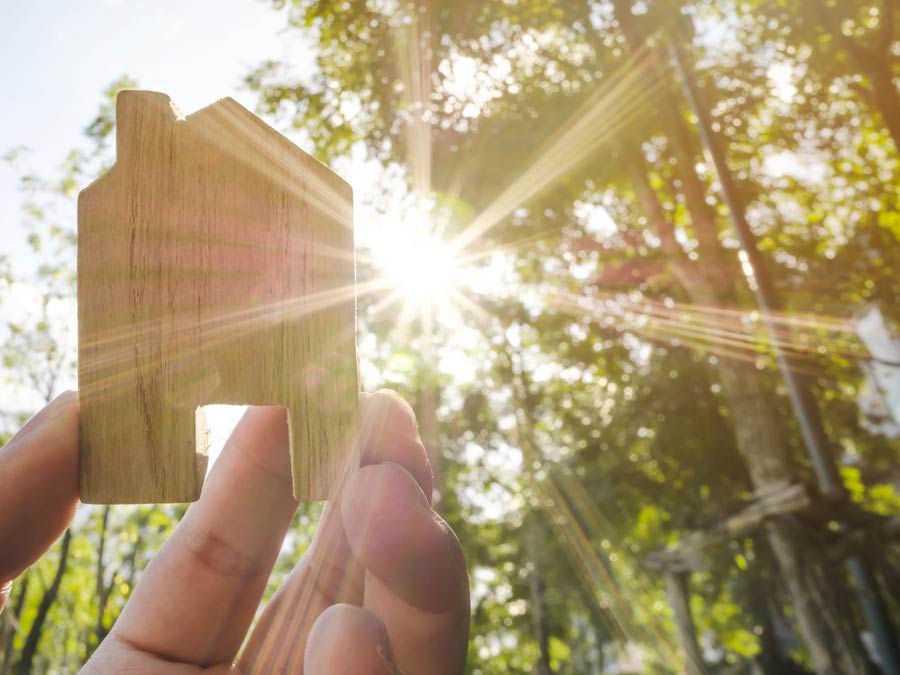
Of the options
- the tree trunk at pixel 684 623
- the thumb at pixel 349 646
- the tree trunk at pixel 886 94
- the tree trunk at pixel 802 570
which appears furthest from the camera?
the tree trunk at pixel 684 623

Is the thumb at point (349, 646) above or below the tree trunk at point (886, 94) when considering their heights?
below

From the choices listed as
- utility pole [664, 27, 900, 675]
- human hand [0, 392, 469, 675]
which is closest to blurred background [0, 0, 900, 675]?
utility pole [664, 27, 900, 675]

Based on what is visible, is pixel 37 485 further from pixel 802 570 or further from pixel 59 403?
pixel 802 570

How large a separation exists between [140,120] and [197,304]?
0.33m

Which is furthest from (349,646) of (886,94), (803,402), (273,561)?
(886,94)

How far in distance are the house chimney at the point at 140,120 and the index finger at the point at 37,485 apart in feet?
1.37

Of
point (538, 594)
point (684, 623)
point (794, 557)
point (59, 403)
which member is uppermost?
point (59, 403)

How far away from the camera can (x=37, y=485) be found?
96 centimetres

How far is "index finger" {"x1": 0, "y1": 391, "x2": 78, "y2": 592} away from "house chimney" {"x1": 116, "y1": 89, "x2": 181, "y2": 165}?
42 centimetres

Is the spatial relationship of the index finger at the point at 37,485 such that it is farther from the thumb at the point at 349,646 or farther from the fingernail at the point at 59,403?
the thumb at the point at 349,646

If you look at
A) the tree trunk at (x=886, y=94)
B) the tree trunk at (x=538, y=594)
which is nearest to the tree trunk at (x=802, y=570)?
the tree trunk at (x=886, y=94)

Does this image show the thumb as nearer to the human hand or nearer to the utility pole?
the human hand

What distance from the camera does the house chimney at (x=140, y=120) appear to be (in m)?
1.11

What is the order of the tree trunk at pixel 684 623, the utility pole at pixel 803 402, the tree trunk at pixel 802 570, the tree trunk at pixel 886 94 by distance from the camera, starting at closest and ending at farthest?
the utility pole at pixel 803 402
the tree trunk at pixel 802 570
the tree trunk at pixel 886 94
the tree trunk at pixel 684 623
